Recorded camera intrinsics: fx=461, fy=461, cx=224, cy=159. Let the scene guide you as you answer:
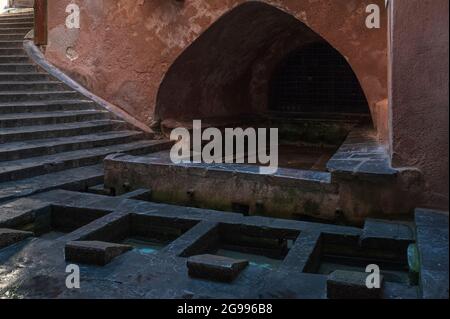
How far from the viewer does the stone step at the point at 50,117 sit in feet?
19.3

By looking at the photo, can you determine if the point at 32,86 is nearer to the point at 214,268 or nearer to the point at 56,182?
the point at 56,182

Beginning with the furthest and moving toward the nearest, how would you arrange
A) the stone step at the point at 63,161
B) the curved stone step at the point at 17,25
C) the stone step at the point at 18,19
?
the stone step at the point at 18,19 → the curved stone step at the point at 17,25 → the stone step at the point at 63,161

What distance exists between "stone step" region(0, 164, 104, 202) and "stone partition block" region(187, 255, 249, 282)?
2.23 metres

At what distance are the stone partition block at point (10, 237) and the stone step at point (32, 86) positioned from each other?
4.39 meters

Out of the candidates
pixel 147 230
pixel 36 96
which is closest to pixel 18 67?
pixel 36 96

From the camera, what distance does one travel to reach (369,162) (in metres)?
3.67

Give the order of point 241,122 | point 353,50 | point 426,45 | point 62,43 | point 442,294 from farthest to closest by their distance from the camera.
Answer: point 241,122 → point 62,43 → point 353,50 → point 426,45 → point 442,294

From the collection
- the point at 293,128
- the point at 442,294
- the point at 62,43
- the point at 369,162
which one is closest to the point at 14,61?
the point at 62,43

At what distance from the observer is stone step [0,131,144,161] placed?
5105mm

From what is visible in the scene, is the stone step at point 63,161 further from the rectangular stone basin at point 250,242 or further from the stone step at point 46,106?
the rectangular stone basin at point 250,242

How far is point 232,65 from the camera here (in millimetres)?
7793

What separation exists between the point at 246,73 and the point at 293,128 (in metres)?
1.37

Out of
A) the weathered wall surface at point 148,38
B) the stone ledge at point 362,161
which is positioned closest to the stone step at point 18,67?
the weathered wall surface at point 148,38
